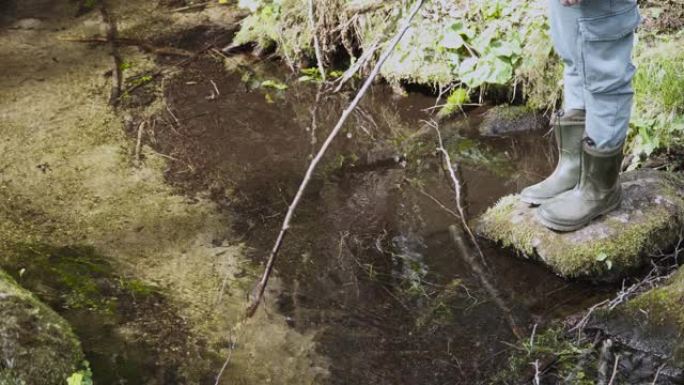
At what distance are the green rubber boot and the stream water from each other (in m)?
0.34

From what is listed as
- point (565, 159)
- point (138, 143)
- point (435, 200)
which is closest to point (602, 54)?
point (565, 159)

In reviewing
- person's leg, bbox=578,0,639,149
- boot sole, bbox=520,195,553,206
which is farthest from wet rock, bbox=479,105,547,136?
person's leg, bbox=578,0,639,149

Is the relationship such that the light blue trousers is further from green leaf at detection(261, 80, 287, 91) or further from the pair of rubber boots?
green leaf at detection(261, 80, 287, 91)

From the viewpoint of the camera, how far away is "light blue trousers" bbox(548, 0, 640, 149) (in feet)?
9.57

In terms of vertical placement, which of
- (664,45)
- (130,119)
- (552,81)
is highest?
(664,45)

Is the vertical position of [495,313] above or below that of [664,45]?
below

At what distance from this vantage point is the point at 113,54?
6.32 m

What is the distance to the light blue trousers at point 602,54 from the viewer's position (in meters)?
2.92

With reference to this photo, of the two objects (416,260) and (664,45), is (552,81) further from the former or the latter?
(416,260)

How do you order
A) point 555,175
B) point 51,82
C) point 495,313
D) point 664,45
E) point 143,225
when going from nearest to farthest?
point 495,313, point 555,175, point 143,225, point 664,45, point 51,82

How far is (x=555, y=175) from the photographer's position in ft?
12.4

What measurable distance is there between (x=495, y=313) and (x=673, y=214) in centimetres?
102

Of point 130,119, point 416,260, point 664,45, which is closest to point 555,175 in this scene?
point 416,260

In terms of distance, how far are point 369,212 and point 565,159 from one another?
1.11m
